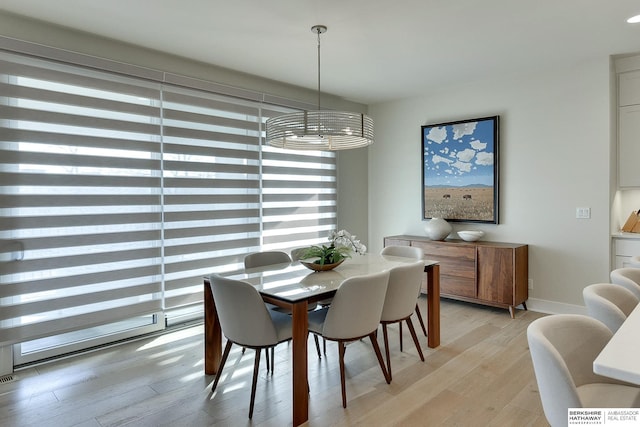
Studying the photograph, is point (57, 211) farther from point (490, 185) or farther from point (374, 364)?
point (490, 185)

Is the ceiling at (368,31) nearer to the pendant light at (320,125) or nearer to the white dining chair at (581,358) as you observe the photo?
the pendant light at (320,125)

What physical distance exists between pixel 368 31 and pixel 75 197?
8.77 feet

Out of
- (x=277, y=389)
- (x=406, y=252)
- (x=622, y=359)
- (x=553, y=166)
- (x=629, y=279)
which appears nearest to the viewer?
(x=622, y=359)

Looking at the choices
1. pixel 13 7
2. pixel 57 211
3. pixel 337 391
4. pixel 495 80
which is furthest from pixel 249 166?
pixel 495 80

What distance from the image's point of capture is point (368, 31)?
3160 mm

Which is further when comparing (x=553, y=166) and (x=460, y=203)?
(x=460, y=203)

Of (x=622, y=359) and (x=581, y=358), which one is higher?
(x=622, y=359)

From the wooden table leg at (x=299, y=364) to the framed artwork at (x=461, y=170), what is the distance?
10.3 ft

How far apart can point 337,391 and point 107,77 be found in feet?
10.1

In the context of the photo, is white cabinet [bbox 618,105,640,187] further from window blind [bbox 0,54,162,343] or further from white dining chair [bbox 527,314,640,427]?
window blind [bbox 0,54,162,343]

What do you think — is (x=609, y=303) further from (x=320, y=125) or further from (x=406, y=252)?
(x=406, y=252)

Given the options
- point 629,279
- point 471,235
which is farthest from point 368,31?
point 471,235

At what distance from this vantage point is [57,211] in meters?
3.06

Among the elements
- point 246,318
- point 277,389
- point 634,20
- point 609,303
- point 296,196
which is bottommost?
point 277,389
